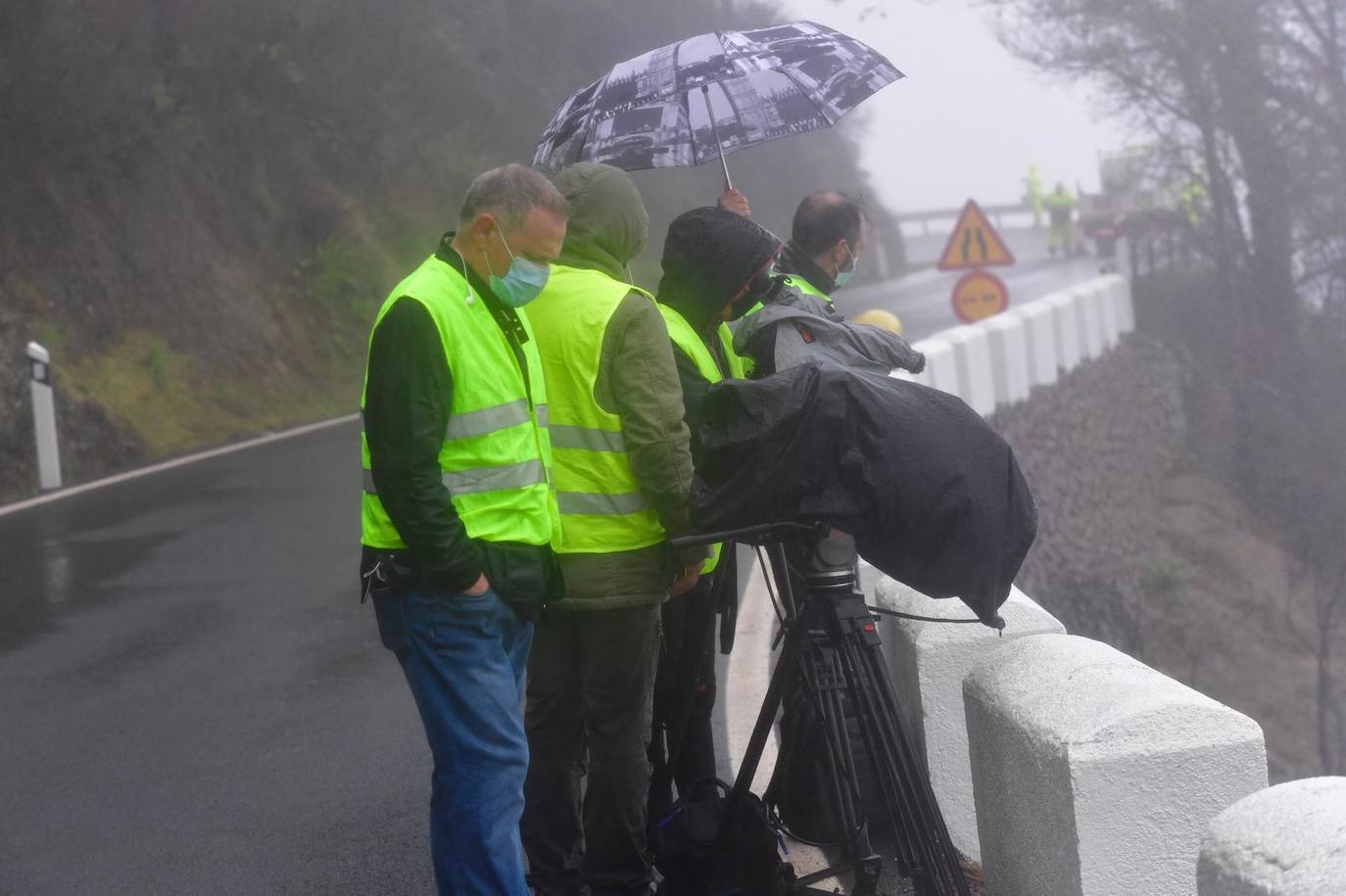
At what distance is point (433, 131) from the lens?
1190 inches

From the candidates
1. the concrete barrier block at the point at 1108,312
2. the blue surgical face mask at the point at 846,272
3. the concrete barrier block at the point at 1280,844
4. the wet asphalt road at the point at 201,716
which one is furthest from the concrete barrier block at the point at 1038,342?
the concrete barrier block at the point at 1280,844

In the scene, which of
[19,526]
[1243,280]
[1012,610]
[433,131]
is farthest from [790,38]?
[433,131]

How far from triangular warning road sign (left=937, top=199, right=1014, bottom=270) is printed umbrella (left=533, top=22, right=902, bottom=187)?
1206 cm

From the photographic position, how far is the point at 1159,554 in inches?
792

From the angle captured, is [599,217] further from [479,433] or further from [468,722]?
[468,722]

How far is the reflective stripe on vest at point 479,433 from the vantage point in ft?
13.1

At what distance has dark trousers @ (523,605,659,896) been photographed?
4668 mm

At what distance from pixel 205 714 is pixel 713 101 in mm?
3223

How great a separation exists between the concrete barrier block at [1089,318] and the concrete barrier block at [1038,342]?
171 cm

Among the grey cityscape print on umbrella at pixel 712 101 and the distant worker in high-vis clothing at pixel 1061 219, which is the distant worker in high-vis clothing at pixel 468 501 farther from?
the distant worker in high-vis clothing at pixel 1061 219

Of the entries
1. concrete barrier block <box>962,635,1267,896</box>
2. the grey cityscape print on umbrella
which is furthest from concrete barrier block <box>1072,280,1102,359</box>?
concrete barrier block <box>962,635,1267,896</box>

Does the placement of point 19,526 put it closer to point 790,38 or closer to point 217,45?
point 790,38

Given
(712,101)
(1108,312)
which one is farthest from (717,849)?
(1108,312)

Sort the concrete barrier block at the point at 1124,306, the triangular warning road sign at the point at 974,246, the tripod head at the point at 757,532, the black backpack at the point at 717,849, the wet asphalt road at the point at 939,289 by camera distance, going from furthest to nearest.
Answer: the wet asphalt road at the point at 939,289, the concrete barrier block at the point at 1124,306, the triangular warning road sign at the point at 974,246, the black backpack at the point at 717,849, the tripod head at the point at 757,532
